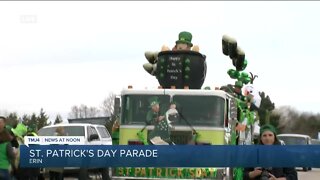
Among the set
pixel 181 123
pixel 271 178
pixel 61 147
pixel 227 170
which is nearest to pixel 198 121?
pixel 181 123

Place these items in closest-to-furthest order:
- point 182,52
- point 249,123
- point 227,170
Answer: point 227,170, point 182,52, point 249,123

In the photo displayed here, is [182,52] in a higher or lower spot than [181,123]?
higher

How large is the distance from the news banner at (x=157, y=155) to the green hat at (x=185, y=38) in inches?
228

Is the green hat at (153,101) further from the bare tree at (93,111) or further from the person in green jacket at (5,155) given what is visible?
the bare tree at (93,111)


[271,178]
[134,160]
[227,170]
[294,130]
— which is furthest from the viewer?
[294,130]

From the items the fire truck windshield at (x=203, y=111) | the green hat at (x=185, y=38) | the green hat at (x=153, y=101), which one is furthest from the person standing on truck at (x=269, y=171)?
the green hat at (x=185, y=38)

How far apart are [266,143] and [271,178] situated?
56cm

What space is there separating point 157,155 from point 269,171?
1.63m

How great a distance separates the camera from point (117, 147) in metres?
8.20

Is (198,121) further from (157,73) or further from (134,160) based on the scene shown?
(134,160)

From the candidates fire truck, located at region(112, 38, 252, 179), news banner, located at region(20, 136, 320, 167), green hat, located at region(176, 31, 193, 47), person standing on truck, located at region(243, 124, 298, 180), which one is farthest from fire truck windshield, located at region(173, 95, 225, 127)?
person standing on truck, located at region(243, 124, 298, 180)

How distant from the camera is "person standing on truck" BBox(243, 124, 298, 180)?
696 cm

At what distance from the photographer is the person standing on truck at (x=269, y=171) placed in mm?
6957

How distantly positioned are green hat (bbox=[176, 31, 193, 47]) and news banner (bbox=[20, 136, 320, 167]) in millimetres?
5790
